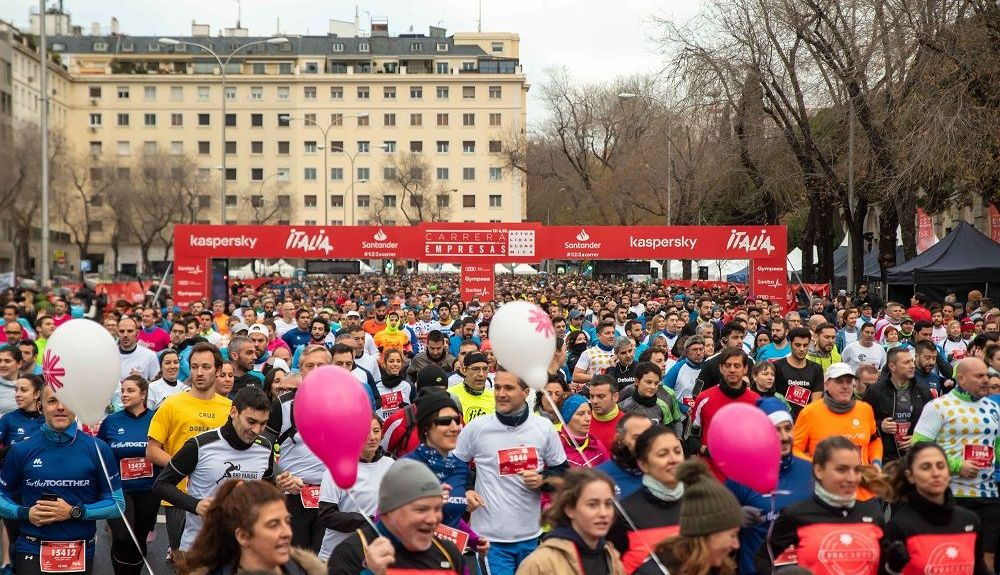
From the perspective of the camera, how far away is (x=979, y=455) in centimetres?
782

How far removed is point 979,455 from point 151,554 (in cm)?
629

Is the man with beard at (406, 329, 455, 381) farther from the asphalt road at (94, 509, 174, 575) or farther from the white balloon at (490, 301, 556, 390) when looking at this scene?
the white balloon at (490, 301, 556, 390)

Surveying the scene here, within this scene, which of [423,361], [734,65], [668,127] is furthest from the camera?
[668,127]

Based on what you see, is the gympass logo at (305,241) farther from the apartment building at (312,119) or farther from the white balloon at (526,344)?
the apartment building at (312,119)

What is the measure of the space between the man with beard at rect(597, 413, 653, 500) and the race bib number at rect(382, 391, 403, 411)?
4308 millimetres

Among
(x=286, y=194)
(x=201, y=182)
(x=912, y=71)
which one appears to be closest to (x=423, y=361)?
(x=912, y=71)

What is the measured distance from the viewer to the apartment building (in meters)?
103

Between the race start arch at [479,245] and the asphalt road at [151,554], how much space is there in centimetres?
1564

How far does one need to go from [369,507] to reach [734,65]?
90.8ft

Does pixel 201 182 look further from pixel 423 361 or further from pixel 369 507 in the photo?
pixel 369 507

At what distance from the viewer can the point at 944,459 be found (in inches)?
230

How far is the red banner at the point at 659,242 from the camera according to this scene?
88.8 ft

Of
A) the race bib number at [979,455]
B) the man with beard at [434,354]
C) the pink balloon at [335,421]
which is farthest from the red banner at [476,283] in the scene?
the pink balloon at [335,421]

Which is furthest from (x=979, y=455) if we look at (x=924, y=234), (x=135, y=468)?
(x=924, y=234)
